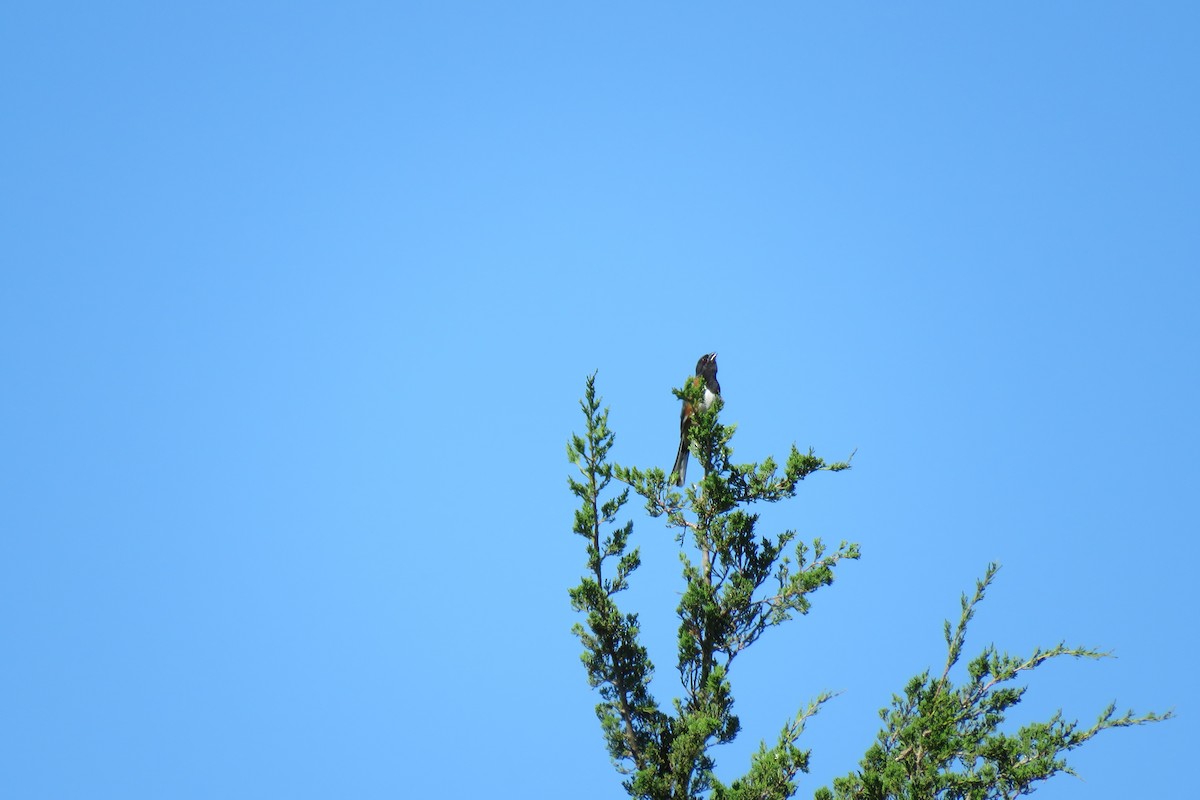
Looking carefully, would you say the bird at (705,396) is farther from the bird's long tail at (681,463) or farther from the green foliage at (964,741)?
the green foliage at (964,741)

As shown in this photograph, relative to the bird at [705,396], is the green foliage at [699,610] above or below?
below

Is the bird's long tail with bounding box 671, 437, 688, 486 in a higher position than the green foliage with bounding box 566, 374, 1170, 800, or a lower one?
higher

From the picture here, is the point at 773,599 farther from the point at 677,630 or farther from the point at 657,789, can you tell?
the point at 657,789

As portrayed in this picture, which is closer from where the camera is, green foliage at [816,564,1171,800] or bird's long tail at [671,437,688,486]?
green foliage at [816,564,1171,800]

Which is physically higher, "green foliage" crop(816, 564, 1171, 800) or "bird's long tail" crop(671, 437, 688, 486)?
"bird's long tail" crop(671, 437, 688, 486)

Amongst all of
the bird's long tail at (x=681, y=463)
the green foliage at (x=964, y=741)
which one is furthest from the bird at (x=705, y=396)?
the green foliage at (x=964, y=741)

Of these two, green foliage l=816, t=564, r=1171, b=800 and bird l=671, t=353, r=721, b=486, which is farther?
bird l=671, t=353, r=721, b=486

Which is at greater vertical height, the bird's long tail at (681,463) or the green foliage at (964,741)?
the bird's long tail at (681,463)

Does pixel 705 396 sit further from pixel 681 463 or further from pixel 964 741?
pixel 964 741

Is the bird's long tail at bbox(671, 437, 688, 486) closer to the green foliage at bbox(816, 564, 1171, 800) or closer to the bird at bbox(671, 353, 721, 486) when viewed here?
the bird at bbox(671, 353, 721, 486)

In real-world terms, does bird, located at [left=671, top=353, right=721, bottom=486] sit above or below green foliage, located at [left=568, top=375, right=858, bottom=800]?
above

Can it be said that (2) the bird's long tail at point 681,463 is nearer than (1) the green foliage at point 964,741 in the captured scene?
No

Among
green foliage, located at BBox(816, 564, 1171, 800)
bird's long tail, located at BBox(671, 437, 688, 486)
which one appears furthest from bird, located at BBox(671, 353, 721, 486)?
green foliage, located at BBox(816, 564, 1171, 800)

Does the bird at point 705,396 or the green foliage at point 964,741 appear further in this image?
the bird at point 705,396
